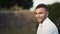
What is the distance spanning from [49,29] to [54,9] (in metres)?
10.1

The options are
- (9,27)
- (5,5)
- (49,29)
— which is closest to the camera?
(49,29)

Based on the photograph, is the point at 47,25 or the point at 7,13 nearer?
the point at 47,25

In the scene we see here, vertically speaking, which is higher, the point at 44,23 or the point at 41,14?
the point at 41,14

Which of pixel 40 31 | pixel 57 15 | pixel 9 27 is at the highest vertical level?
pixel 40 31

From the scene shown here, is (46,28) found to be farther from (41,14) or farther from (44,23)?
(41,14)

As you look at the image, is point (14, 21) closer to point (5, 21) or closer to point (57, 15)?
point (5, 21)

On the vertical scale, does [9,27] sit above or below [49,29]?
below

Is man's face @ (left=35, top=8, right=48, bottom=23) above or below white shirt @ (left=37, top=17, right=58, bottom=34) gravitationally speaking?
above

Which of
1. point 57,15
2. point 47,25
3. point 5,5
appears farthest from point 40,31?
point 5,5

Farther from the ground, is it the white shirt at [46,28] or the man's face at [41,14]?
the man's face at [41,14]

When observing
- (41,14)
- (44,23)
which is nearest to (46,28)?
(44,23)

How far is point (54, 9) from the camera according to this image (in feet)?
45.8

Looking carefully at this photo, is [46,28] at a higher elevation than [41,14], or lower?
lower

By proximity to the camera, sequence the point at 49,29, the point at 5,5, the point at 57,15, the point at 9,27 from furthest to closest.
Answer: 1. the point at 5,5
2. the point at 9,27
3. the point at 57,15
4. the point at 49,29
